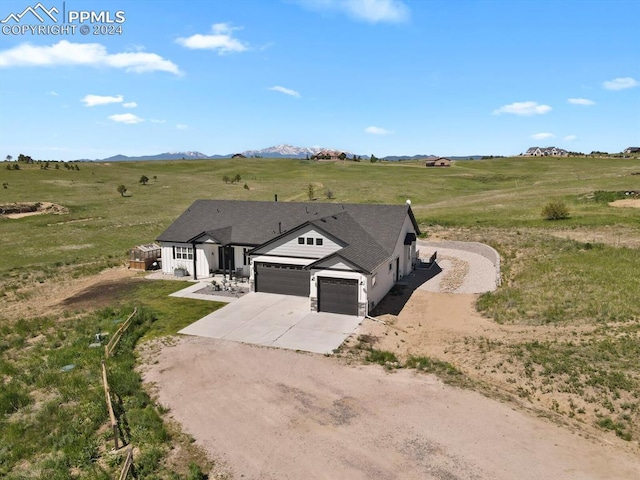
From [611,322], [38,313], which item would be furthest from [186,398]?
[611,322]

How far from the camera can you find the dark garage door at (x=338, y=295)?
26.7m

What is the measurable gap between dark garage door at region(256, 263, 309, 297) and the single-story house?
68mm

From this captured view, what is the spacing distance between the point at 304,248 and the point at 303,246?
153 mm

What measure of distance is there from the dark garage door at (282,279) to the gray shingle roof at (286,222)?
293 centimetres

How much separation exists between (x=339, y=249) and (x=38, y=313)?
19714 mm

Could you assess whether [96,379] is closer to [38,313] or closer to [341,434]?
[341,434]

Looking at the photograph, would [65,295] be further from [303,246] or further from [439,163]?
[439,163]

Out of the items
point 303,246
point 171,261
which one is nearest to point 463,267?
point 303,246

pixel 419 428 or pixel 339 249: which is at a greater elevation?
pixel 339 249

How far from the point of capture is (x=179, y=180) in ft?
378

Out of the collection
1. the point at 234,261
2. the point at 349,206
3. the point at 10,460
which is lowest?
the point at 10,460

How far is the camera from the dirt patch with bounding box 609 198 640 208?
5598 centimetres

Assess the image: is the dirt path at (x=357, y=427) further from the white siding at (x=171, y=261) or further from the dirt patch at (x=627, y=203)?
the dirt patch at (x=627, y=203)

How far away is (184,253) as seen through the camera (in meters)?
36.2
